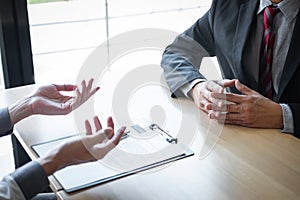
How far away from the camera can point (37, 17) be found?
2.04m

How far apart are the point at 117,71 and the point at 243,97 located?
1.81ft

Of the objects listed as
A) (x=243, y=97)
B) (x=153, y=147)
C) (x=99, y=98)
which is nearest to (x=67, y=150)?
(x=153, y=147)

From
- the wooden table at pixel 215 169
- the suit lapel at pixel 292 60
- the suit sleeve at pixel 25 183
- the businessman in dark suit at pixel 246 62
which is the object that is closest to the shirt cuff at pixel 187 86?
the businessman in dark suit at pixel 246 62

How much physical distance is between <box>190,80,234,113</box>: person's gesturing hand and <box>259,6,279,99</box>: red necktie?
173 millimetres

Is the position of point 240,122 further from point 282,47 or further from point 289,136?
point 282,47

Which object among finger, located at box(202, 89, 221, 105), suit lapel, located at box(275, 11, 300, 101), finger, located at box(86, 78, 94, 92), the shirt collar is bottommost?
finger, located at box(202, 89, 221, 105)

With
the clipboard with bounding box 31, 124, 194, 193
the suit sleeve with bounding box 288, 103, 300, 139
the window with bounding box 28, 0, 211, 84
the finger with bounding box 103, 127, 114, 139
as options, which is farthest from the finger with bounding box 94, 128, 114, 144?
the window with bounding box 28, 0, 211, 84

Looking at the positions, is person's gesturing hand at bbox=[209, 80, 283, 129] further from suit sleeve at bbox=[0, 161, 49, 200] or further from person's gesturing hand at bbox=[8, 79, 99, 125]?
suit sleeve at bbox=[0, 161, 49, 200]

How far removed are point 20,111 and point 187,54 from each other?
0.70 metres

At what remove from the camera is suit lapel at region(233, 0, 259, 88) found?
1.56 meters

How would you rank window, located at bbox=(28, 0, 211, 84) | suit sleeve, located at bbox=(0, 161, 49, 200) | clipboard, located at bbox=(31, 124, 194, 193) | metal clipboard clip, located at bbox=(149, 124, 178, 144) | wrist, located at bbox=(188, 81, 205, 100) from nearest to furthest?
suit sleeve, located at bbox=(0, 161, 49, 200) → clipboard, located at bbox=(31, 124, 194, 193) → metal clipboard clip, located at bbox=(149, 124, 178, 144) → wrist, located at bbox=(188, 81, 205, 100) → window, located at bbox=(28, 0, 211, 84)

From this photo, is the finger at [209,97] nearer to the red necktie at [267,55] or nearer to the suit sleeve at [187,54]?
the suit sleeve at [187,54]

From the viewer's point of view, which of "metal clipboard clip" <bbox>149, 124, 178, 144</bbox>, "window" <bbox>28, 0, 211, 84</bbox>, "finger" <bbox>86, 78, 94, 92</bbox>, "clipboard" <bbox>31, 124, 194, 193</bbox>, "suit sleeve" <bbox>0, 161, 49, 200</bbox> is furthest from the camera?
"window" <bbox>28, 0, 211, 84</bbox>

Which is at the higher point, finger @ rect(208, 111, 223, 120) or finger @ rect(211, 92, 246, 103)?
finger @ rect(211, 92, 246, 103)
